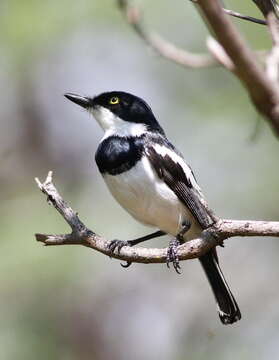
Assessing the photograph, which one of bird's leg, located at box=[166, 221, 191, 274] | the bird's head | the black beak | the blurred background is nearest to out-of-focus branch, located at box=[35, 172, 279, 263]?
bird's leg, located at box=[166, 221, 191, 274]

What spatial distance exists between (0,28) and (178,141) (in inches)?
86.0

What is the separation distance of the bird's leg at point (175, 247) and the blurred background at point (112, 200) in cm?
217

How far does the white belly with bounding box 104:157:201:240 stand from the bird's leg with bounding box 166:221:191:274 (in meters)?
0.04

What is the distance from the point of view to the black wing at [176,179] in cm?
419

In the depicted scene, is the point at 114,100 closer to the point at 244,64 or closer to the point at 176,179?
the point at 176,179

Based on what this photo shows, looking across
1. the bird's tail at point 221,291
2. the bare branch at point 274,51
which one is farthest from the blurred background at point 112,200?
the bare branch at point 274,51

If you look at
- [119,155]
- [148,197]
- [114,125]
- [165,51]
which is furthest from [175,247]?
[114,125]

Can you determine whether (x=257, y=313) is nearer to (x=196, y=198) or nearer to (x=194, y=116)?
(x=194, y=116)

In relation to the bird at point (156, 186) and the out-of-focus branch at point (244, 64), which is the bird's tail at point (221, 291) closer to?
the bird at point (156, 186)

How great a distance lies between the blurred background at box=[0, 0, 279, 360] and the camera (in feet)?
21.7

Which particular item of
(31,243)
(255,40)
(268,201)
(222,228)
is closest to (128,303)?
(31,243)

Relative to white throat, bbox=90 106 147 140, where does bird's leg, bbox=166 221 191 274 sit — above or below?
below

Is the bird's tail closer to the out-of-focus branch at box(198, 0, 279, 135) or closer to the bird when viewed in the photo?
the bird

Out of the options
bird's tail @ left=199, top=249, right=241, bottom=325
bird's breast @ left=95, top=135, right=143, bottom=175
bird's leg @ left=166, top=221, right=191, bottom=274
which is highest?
bird's breast @ left=95, top=135, right=143, bottom=175
